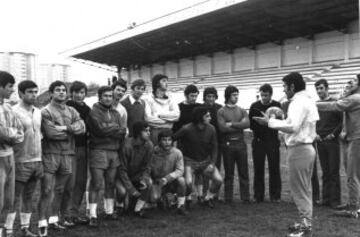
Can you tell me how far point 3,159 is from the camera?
4352 millimetres

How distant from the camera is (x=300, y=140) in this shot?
4.94 metres

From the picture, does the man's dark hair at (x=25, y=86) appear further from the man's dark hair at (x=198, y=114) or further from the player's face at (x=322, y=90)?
the player's face at (x=322, y=90)

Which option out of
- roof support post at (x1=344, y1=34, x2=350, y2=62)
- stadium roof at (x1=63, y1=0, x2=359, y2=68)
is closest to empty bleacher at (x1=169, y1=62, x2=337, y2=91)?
roof support post at (x1=344, y1=34, x2=350, y2=62)

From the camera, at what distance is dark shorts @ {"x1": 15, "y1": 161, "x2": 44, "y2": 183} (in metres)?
4.72

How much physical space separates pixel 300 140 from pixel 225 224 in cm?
158

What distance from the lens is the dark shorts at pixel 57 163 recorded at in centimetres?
504

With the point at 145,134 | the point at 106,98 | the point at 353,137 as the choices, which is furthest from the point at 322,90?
the point at 106,98

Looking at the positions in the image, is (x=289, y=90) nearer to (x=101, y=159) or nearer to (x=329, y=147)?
(x=329, y=147)

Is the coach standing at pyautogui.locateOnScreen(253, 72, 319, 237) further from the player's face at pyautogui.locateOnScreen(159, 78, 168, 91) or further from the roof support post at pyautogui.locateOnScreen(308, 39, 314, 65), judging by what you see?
the roof support post at pyautogui.locateOnScreen(308, 39, 314, 65)

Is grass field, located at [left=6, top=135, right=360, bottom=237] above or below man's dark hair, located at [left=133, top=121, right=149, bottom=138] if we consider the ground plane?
below

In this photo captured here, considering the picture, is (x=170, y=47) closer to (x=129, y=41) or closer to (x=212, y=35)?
(x=129, y=41)

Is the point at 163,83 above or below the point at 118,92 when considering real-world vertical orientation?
above

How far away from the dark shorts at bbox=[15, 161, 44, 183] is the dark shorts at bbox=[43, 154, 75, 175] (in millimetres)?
158

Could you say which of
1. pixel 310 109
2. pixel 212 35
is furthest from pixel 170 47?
pixel 310 109
